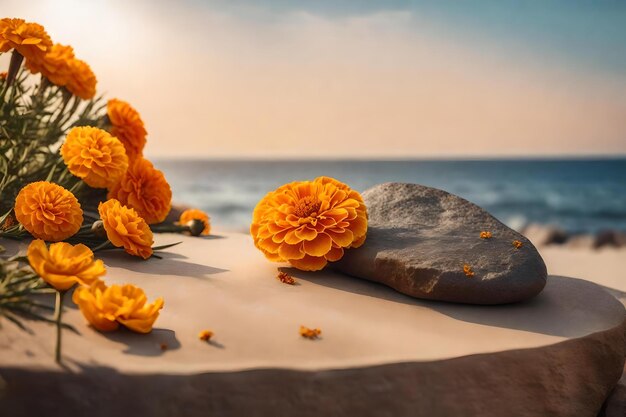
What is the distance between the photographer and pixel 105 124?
3141 mm

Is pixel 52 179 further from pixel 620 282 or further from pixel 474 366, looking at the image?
pixel 620 282

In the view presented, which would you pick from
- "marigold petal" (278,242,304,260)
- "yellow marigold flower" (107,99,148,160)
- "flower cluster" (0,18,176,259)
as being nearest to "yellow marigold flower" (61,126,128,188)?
"flower cluster" (0,18,176,259)

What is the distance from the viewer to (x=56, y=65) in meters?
2.82

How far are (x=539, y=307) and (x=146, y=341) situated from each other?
4.68 feet

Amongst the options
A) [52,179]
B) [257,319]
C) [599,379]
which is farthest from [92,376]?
[599,379]

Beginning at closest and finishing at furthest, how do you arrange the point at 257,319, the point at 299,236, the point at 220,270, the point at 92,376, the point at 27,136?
the point at 92,376, the point at 257,319, the point at 299,236, the point at 220,270, the point at 27,136

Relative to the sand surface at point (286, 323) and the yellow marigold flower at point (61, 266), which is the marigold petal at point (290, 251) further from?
the yellow marigold flower at point (61, 266)

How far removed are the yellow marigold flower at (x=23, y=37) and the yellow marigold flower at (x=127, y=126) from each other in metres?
0.52

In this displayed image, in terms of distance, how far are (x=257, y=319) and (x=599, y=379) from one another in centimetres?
121

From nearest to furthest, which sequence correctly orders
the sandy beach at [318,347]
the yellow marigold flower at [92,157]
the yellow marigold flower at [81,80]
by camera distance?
the sandy beach at [318,347] < the yellow marigold flower at [92,157] < the yellow marigold flower at [81,80]

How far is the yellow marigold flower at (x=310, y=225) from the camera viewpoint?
2512 mm

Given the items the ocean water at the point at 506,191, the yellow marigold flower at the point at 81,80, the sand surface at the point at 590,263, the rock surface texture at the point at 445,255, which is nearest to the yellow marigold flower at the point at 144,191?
the yellow marigold flower at the point at 81,80

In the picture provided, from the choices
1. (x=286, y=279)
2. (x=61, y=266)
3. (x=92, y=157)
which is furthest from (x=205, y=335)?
(x=92, y=157)

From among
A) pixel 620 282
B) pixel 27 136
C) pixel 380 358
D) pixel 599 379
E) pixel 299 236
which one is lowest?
pixel 620 282
